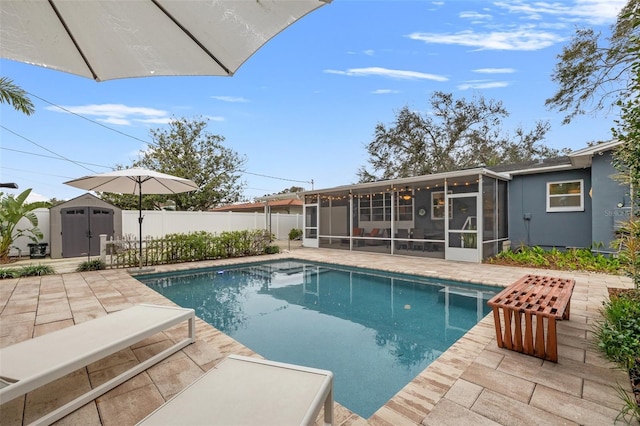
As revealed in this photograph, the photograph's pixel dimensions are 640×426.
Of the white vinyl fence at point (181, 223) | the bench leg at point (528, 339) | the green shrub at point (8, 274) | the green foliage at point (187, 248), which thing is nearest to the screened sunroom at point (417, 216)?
the green foliage at point (187, 248)

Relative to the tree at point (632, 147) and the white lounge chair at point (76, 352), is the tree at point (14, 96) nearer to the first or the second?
the white lounge chair at point (76, 352)

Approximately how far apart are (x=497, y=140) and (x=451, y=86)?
19.1 feet

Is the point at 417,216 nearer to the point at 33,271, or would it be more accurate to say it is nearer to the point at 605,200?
the point at 605,200

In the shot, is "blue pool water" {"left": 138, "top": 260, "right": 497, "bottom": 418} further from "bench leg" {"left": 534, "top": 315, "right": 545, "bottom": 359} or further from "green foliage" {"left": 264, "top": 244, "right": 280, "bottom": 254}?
"green foliage" {"left": 264, "top": 244, "right": 280, "bottom": 254}

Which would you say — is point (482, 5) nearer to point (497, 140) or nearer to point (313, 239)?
point (313, 239)

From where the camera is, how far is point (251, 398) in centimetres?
177

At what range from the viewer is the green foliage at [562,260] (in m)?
7.65

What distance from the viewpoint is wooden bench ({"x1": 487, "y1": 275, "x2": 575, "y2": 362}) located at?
2.93 meters

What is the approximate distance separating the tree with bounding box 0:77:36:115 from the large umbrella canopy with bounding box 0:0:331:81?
24.7 feet

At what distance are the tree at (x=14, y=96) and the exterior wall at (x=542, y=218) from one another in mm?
14973

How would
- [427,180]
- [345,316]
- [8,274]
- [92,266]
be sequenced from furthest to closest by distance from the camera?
[427,180] < [92,266] < [8,274] < [345,316]

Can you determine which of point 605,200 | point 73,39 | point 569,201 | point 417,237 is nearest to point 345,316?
point 73,39

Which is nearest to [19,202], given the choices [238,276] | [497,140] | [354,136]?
[238,276]

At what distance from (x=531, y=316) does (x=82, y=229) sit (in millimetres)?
13742
